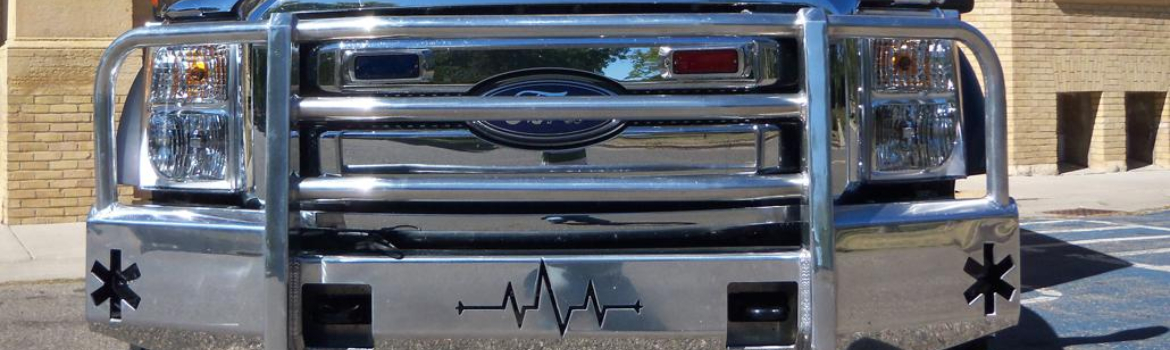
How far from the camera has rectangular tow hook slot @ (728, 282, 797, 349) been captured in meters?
2.79

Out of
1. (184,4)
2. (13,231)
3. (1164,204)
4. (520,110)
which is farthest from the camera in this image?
(1164,204)

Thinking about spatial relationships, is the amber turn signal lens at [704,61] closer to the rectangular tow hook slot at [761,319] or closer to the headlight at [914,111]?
the headlight at [914,111]

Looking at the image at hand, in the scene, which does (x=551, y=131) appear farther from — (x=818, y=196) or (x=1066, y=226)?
(x=1066, y=226)

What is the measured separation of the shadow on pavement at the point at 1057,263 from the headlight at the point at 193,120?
4.22 m

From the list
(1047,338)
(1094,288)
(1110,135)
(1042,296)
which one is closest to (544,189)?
(1047,338)

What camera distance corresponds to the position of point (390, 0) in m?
2.91

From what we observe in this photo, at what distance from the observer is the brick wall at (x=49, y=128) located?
920cm

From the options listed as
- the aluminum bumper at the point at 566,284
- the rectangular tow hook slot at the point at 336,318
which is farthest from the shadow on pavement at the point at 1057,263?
the rectangular tow hook slot at the point at 336,318

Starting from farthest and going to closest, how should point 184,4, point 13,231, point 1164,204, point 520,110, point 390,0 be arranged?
point 1164,204 → point 13,231 → point 184,4 → point 390,0 → point 520,110

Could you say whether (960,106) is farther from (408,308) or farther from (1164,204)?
(1164,204)

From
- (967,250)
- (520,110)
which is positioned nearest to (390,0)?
(520,110)

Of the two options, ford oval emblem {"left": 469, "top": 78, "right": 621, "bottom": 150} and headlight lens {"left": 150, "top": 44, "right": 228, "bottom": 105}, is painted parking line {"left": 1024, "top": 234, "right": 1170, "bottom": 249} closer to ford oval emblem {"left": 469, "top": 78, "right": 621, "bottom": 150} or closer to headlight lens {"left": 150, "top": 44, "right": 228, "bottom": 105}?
ford oval emblem {"left": 469, "top": 78, "right": 621, "bottom": 150}

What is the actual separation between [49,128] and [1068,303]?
22.5 ft

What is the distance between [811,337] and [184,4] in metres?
1.63
